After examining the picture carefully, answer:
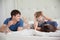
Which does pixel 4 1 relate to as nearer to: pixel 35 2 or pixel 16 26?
pixel 35 2

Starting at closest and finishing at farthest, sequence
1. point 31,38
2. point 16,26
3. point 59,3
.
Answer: point 31,38 < point 16,26 < point 59,3

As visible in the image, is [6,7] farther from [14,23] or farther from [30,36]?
[30,36]

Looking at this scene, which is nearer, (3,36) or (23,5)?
(3,36)

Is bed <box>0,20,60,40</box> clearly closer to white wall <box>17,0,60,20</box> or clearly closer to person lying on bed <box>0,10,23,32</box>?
person lying on bed <box>0,10,23,32</box>

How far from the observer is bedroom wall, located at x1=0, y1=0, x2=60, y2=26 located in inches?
133

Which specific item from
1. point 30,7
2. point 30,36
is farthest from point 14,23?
point 30,7

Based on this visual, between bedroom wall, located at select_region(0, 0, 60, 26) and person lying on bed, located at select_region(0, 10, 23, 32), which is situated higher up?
bedroom wall, located at select_region(0, 0, 60, 26)

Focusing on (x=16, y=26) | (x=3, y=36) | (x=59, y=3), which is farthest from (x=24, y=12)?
(x=3, y=36)

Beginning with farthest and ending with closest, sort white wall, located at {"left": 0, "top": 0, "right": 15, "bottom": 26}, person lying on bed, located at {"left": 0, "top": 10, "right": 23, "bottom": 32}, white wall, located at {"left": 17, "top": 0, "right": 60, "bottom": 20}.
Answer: white wall, located at {"left": 0, "top": 0, "right": 15, "bottom": 26} < white wall, located at {"left": 17, "top": 0, "right": 60, "bottom": 20} < person lying on bed, located at {"left": 0, "top": 10, "right": 23, "bottom": 32}

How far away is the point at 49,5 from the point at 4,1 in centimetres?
105

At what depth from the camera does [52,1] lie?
3.39 m

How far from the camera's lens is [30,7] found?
346 cm

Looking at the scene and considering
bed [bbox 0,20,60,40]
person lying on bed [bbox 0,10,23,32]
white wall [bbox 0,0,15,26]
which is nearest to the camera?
bed [bbox 0,20,60,40]

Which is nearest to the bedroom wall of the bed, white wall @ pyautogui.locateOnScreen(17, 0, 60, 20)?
white wall @ pyautogui.locateOnScreen(17, 0, 60, 20)
